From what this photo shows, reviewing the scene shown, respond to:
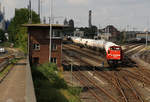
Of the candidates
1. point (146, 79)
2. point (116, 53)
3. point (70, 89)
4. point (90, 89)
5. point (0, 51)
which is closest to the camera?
point (70, 89)

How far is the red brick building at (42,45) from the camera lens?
44.2 m

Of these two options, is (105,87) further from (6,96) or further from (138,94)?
(6,96)

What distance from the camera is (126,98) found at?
22.5 metres

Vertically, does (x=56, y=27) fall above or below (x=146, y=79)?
above

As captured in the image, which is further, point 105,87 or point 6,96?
point 105,87

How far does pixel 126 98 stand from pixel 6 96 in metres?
11.4

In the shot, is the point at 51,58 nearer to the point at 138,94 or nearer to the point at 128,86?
the point at 128,86

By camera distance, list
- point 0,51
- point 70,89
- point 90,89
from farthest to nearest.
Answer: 1. point 0,51
2. point 90,89
3. point 70,89

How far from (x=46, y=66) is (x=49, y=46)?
31.9 feet

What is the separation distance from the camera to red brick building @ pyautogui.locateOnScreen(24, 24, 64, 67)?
44.2 m

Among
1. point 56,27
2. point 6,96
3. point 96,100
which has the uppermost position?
point 56,27

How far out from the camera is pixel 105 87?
27812mm

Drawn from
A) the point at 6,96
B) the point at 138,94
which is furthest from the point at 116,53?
the point at 6,96

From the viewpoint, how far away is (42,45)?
44625 millimetres
